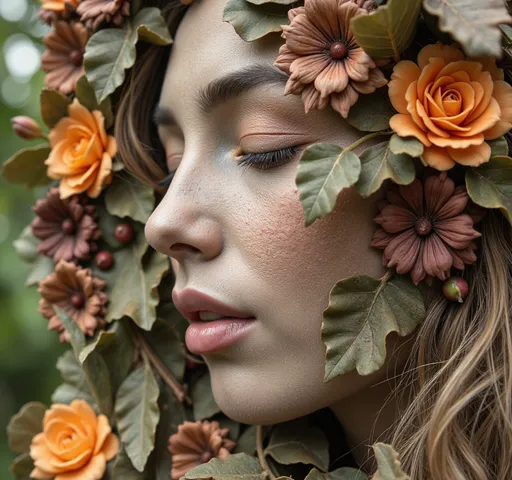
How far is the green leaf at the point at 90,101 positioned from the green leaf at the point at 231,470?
2.33ft

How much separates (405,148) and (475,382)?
362mm

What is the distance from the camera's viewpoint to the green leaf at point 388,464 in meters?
→ 1.07

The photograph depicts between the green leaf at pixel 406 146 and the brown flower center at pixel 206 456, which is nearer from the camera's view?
the green leaf at pixel 406 146

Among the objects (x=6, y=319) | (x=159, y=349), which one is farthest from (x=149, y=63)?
(x=6, y=319)

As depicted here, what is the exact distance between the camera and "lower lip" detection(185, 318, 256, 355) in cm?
127

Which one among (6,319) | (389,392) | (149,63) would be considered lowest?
(6,319)

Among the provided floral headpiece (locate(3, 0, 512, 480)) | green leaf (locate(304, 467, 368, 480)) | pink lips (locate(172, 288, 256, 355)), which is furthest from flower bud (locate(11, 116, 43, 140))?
green leaf (locate(304, 467, 368, 480))

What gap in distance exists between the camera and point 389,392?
1.35 m

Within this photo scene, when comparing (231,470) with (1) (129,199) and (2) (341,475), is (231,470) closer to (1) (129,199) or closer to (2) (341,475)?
(2) (341,475)

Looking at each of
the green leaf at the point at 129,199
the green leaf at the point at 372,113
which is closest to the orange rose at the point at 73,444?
the green leaf at the point at 129,199

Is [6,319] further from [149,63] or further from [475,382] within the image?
[475,382]

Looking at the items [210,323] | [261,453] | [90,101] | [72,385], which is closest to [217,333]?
[210,323]

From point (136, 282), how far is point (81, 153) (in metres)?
0.29

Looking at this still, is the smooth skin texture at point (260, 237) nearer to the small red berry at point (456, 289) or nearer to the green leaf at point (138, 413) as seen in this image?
the small red berry at point (456, 289)
